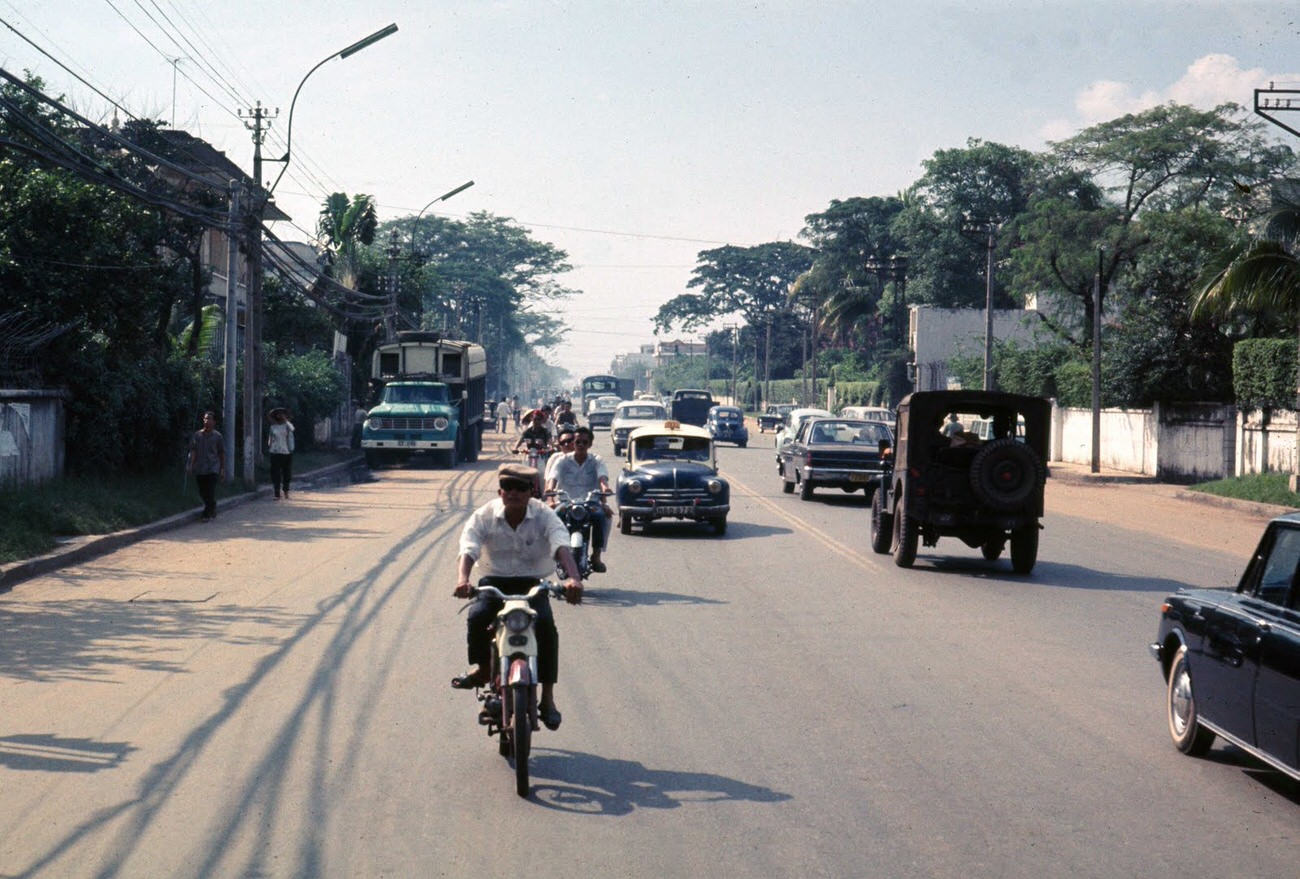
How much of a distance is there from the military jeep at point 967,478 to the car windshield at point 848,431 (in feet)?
33.6

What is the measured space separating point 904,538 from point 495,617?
10.2 m

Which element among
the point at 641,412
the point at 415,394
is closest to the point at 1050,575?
the point at 415,394

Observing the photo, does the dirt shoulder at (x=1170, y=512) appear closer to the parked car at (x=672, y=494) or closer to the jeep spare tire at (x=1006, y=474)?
the jeep spare tire at (x=1006, y=474)

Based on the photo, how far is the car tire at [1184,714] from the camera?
7590 mm

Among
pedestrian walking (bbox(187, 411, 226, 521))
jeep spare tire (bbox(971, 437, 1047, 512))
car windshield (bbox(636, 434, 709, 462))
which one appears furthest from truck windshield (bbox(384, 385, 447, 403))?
jeep spare tire (bbox(971, 437, 1047, 512))

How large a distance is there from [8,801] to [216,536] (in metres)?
14.4

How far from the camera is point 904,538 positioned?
17047 millimetres

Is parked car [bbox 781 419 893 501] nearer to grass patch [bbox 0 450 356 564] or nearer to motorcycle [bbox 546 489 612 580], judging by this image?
grass patch [bbox 0 450 356 564]

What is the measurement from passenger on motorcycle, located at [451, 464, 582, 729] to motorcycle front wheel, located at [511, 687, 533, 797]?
0.68 meters

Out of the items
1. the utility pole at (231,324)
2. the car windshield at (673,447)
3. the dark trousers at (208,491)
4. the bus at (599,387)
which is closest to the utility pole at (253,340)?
the utility pole at (231,324)

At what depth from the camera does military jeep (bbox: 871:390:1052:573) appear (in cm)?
1639

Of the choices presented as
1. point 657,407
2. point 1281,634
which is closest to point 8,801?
point 1281,634

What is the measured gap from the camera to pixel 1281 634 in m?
6.50

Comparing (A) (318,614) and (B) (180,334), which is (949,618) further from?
(B) (180,334)
